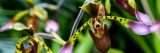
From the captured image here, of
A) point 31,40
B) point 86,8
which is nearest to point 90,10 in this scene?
point 86,8

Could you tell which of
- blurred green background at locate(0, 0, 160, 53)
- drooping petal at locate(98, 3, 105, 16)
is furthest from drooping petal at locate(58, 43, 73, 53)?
blurred green background at locate(0, 0, 160, 53)

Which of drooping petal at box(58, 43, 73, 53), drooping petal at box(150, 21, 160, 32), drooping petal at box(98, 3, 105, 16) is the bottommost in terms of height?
drooping petal at box(58, 43, 73, 53)

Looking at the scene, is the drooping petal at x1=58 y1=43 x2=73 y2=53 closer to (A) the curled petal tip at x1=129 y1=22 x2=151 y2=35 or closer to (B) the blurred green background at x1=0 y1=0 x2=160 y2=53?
(A) the curled petal tip at x1=129 y1=22 x2=151 y2=35

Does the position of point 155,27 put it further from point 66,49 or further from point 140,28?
point 66,49

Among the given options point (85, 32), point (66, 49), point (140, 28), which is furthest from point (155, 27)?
point (85, 32)

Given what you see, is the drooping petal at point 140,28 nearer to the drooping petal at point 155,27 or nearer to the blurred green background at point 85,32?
the drooping petal at point 155,27

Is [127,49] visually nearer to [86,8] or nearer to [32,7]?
[32,7]

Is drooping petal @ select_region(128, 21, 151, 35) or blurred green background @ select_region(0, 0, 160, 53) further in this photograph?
blurred green background @ select_region(0, 0, 160, 53)

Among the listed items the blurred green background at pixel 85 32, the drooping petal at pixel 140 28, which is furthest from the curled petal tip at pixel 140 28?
the blurred green background at pixel 85 32
